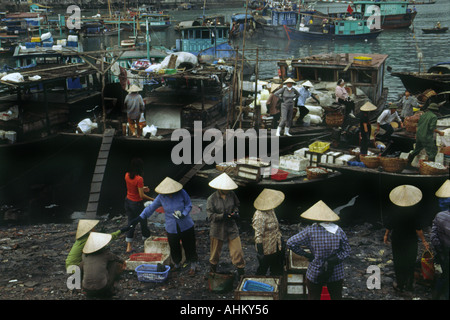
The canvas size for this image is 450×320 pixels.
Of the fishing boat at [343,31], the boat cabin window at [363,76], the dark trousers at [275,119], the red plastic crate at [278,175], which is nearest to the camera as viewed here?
the red plastic crate at [278,175]

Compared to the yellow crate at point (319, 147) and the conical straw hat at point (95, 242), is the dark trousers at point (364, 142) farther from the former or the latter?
the conical straw hat at point (95, 242)

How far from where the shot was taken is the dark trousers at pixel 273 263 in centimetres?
672

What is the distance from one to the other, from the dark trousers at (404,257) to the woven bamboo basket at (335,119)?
7.67 meters

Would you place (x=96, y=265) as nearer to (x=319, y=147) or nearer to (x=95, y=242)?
(x=95, y=242)

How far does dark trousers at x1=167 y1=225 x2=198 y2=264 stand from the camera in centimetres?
717

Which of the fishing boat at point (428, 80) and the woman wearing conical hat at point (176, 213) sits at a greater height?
the fishing boat at point (428, 80)

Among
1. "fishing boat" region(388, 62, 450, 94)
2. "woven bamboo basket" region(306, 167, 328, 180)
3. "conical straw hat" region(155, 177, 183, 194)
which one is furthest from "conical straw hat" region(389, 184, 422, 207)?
"fishing boat" region(388, 62, 450, 94)

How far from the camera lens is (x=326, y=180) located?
1087 centimetres

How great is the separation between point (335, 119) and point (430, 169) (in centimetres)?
441

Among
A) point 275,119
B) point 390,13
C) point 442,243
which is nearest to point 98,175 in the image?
point 275,119

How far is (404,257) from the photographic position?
20.7ft

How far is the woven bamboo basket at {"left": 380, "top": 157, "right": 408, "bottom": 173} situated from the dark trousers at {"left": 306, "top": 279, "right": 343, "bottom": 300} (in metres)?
5.15

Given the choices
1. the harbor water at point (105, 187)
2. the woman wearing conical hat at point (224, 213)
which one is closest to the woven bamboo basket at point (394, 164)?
the harbor water at point (105, 187)

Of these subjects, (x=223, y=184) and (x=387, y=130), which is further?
(x=387, y=130)
